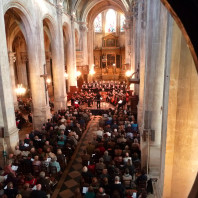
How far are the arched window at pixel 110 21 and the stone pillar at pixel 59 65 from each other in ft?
70.4

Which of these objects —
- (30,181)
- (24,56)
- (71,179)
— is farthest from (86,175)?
(24,56)

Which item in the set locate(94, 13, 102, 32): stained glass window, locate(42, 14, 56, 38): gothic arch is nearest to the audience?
locate(42, 14, 56, 38): gothic arch

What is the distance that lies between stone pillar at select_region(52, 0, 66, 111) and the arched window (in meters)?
21.5

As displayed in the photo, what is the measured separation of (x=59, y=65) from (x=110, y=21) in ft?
76.2

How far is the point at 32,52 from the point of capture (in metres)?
13.5

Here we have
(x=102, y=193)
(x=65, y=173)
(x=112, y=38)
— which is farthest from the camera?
(x=112, y=38)

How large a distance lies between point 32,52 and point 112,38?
25.4 metres

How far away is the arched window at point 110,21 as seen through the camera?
36938 millimetres

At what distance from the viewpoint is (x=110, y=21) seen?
37406mm

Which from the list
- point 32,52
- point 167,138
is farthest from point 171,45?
point 32,52

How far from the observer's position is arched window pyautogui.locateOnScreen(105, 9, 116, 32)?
36.9 metres

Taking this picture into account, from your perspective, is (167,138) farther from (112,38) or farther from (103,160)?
(112,38)

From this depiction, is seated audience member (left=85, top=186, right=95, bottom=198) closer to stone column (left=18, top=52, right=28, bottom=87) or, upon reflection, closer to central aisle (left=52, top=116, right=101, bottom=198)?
central aisle (left=52, top=116, right=101, bottom=198)

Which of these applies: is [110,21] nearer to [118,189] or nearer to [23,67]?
[23,67]
